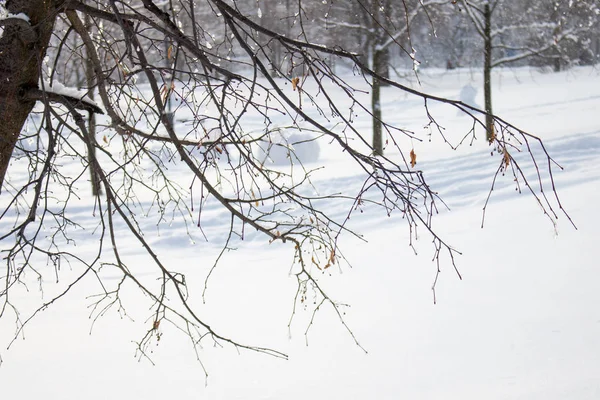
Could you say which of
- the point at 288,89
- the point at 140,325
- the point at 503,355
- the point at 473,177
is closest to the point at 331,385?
the point at 503,355

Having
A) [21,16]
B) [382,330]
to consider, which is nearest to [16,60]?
[21,16]

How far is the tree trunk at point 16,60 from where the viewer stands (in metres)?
3.33

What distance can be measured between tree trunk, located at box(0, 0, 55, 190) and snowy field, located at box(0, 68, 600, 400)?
221cm

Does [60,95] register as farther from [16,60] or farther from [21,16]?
[21,16]

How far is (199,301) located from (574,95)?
2401cm

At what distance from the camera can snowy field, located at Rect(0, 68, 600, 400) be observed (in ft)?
15.4

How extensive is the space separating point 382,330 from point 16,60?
12.0 feet

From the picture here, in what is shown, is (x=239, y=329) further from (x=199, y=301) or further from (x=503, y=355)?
(x=503, y=355)

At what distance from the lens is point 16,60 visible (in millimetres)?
3365

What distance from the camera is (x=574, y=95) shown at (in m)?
26.8

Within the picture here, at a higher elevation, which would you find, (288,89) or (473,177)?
(288,89)

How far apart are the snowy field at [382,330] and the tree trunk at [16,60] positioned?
7.24 feet

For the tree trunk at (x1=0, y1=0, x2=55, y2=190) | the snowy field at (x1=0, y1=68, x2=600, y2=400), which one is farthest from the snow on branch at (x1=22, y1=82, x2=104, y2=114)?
the snowy field at (x1=0, y1=68, x2=600, y2=400)

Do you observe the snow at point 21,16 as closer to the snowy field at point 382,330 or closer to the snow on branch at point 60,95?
the snow on branch at point 60,95
